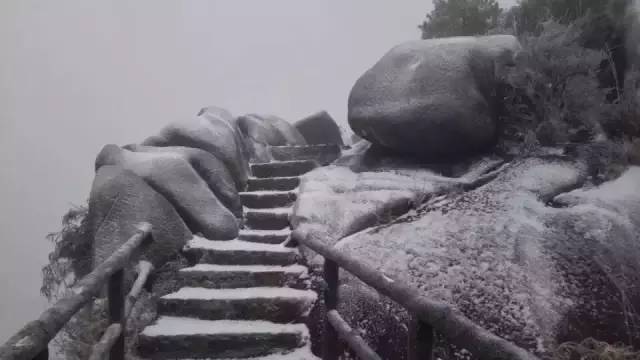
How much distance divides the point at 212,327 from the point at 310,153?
5380mm

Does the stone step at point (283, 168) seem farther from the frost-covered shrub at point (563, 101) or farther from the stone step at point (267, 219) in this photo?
the frost-covered shrub at point (563, 101)

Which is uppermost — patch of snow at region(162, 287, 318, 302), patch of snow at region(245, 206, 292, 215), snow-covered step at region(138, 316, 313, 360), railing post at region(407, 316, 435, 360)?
railing post at region(407, 316, 435, 360)

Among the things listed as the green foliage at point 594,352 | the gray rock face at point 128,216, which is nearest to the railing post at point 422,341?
the green foliage at point 594,352

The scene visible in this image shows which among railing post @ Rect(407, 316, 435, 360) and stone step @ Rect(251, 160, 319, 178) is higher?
railing post @ Rect(407, 316, 435, 360)

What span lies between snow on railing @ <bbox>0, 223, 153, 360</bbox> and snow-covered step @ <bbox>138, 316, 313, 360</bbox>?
49cm

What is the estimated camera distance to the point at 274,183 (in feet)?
23.2

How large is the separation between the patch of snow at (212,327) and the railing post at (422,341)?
2.15 m

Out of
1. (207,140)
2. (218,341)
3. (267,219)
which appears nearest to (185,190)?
(267,219)

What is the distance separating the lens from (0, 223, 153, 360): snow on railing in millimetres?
1726

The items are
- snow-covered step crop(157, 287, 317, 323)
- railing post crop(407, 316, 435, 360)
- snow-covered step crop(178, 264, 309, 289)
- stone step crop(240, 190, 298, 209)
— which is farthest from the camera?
stone step crop(240, 190, 298, 209)

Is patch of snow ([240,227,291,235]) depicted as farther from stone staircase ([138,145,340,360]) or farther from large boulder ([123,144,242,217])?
large boulder ([123,144,242,217])

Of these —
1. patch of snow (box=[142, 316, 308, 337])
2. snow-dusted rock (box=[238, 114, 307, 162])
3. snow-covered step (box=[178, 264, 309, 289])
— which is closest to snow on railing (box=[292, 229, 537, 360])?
patch of snow (box=[142, 316, 308, 337])

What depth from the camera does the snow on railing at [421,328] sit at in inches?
63.9

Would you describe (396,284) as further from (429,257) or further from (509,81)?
(509,81)
